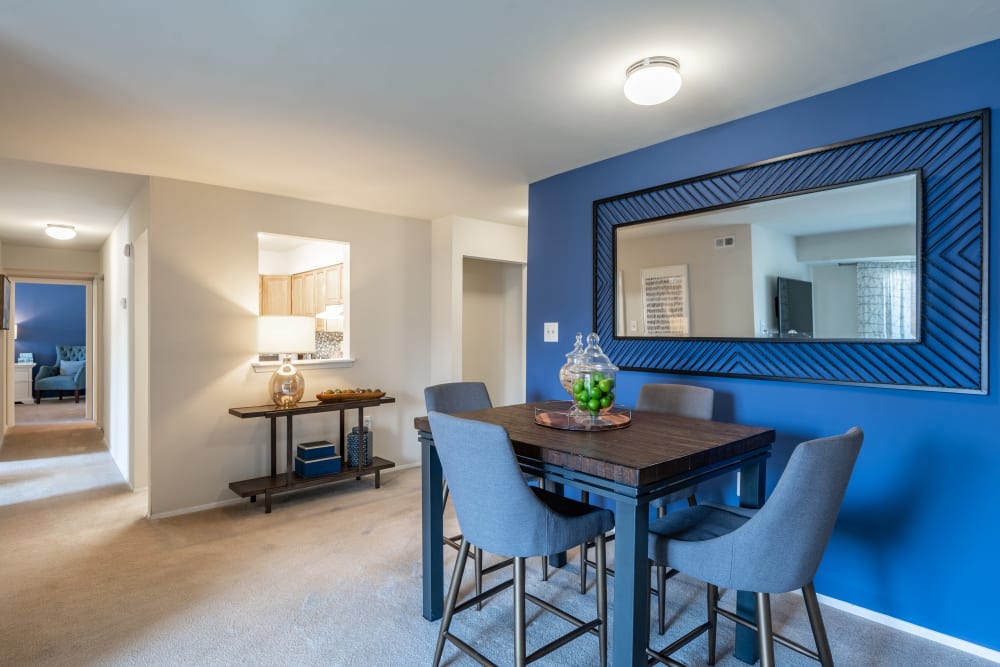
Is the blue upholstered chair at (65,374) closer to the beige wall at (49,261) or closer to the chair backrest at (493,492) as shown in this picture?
the beige wall at (49,261)

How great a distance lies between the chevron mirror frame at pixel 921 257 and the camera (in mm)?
1913

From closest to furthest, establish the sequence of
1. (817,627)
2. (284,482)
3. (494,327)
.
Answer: (817,627)
(284,482)
(494,327)

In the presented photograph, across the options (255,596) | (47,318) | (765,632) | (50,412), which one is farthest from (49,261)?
(765,632)

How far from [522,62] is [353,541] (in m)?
2.56

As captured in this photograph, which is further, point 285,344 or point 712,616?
point 285,344

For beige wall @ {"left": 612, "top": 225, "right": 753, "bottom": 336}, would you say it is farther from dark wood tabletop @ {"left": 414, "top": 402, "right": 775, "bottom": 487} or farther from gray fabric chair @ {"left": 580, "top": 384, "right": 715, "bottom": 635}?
dark wood tabletop @ {"left": 414, "top": 402, "right": 775, "bottom": 487}

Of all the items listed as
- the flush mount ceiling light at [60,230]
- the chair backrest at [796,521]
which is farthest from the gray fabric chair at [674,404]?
the flush mount ceiling light at [60,230]

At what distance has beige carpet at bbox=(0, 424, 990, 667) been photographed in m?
1.95

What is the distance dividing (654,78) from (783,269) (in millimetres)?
1038

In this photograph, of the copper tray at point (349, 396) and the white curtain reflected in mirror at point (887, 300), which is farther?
the copper tray at point (349, 396)

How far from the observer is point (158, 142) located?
9.19ft

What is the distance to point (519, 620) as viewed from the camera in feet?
5.28

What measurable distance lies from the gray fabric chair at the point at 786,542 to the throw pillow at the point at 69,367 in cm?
1066

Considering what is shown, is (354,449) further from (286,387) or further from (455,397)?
(455,397)
